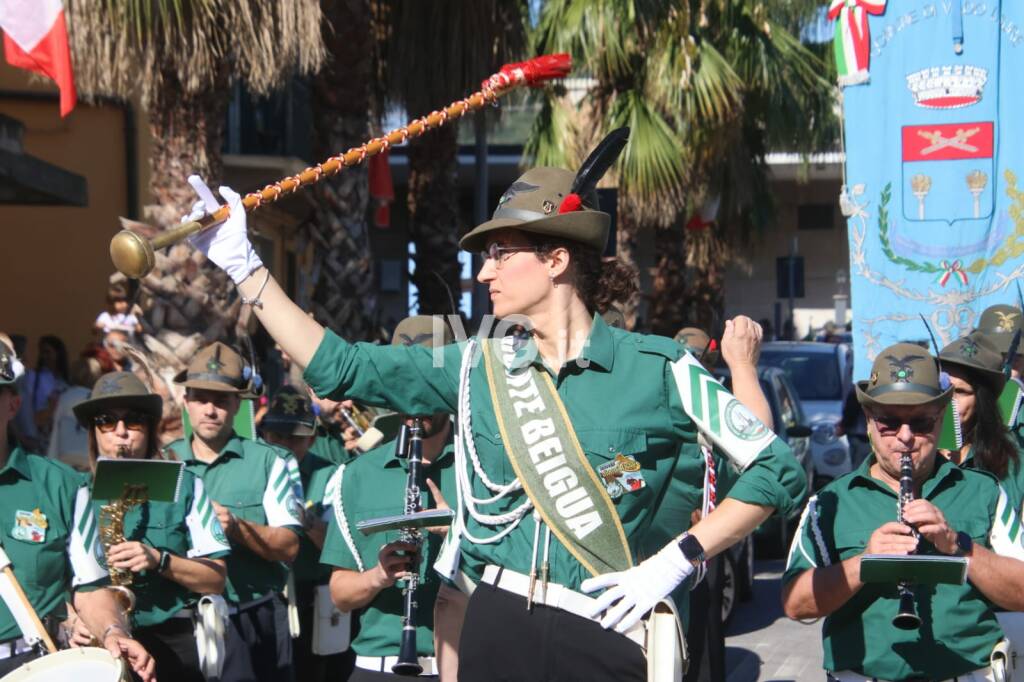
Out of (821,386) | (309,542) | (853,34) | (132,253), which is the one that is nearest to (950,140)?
(853,34)

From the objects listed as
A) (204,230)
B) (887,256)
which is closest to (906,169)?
(887,256)

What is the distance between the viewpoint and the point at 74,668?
13.0ft

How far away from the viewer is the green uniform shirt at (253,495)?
5.47 m

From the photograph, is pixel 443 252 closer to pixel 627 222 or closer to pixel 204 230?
pixel 627 222

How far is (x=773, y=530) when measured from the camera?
12.8 meters

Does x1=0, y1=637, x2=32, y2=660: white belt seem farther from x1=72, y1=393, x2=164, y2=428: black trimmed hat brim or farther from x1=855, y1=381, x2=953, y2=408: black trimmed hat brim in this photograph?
x1=855, y1=381, x2=953, y2=408: black trimmed hat brim

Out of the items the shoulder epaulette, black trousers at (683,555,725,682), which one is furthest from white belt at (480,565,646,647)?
black trousers at (683,555,725,682)

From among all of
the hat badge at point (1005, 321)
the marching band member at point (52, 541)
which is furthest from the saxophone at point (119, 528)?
the hat badge at point (1005, 321)

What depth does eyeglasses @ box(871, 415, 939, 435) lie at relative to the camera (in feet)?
13.6

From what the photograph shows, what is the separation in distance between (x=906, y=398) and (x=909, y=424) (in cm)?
9

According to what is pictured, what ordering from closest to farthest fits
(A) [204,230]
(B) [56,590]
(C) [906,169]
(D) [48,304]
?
(A) [204,230]
(B) [56,590]
(C) [906,169]
(D) [48,304]

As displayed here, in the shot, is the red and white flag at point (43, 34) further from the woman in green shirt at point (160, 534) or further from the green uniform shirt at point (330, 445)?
the woman in green shirt at point (160, 534)

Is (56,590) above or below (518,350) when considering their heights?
below

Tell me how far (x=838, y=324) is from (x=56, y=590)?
93.6 feet
